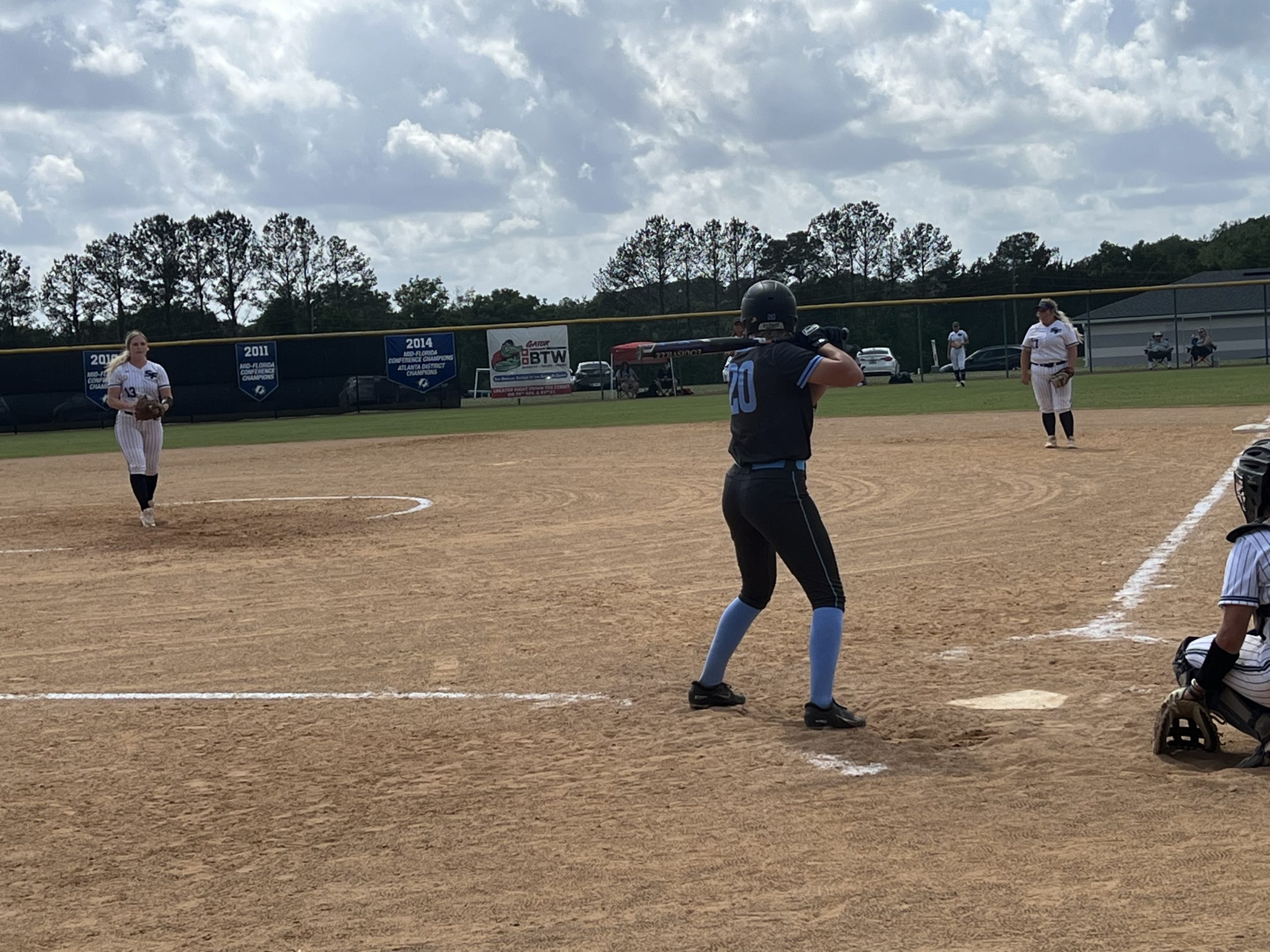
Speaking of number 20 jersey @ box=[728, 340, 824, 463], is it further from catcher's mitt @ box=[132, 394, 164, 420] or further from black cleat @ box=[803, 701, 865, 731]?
catcher's mitt @ box=[132, 394, 164, 420]

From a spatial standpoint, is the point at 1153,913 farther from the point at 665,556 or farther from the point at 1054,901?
the point at 665,556

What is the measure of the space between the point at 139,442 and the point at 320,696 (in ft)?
26.5

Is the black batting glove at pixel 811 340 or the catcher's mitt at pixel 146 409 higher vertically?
the black batting glove at pixel 811 340

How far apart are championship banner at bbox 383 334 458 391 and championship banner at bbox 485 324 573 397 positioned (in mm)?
1649

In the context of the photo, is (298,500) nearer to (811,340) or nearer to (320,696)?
(320,696)

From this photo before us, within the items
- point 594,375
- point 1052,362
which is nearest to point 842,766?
point 1052,362

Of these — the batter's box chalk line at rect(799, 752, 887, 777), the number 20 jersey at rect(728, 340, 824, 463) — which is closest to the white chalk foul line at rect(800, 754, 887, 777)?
the batter's box chalk line at rect(799, 752, 887, 777)

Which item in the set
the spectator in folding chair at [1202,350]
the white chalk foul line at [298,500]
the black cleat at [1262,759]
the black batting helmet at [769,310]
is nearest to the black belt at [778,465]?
the black batting helmet at [769,310]

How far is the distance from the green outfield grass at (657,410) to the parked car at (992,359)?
11.3 ft

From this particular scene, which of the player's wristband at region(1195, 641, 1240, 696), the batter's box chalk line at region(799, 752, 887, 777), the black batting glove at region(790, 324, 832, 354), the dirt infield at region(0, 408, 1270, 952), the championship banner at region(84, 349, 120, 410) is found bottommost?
the batter's box chalk line at region(799, 752, 887, 777)

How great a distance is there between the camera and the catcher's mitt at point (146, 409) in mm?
13508

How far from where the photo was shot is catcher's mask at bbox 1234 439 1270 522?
4734 millimetres

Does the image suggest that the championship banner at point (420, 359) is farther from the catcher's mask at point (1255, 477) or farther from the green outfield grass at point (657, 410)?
the catcher's mask at point (1255, 477)

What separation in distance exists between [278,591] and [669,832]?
5.88 metres
